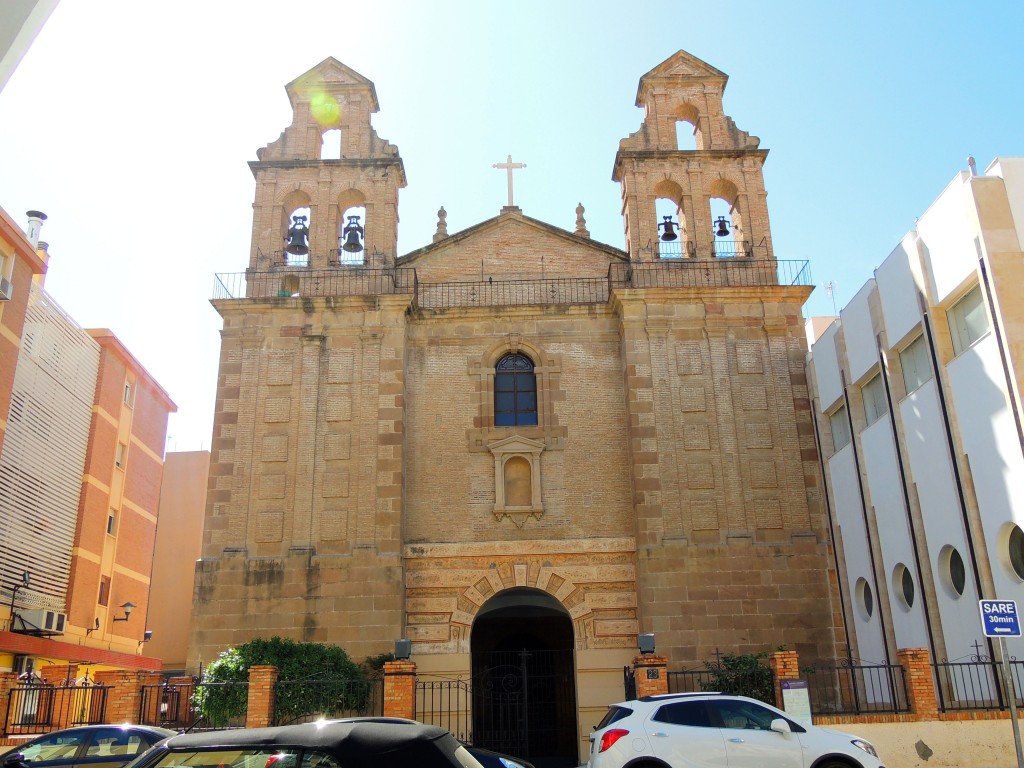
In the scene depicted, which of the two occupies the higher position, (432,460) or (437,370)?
(437,370)

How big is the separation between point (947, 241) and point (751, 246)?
7.47 m

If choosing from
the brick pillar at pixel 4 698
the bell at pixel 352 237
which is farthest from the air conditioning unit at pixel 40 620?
the bell at pixel 352 237

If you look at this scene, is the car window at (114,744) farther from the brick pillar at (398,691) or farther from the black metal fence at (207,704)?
the brick pillar at (398,691)

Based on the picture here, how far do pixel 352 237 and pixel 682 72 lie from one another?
9777mm

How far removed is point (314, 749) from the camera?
6.11 m

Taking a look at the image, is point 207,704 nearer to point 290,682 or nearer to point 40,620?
point 290,682

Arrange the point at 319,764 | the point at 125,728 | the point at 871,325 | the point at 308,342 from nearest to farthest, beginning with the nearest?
the point at 319,764, the point at 125,728, the point at 871,325, the point at 308,342

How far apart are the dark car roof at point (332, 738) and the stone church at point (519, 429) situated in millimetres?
12542

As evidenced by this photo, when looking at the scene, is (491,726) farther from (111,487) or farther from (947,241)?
(111,487)

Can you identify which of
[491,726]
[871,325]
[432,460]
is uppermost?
[871,325]

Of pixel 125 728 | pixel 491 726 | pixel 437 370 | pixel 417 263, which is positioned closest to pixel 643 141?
pixel 417 263

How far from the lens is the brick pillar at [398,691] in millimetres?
15133

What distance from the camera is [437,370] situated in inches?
850

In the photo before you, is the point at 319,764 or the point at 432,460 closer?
the point at 319,764
